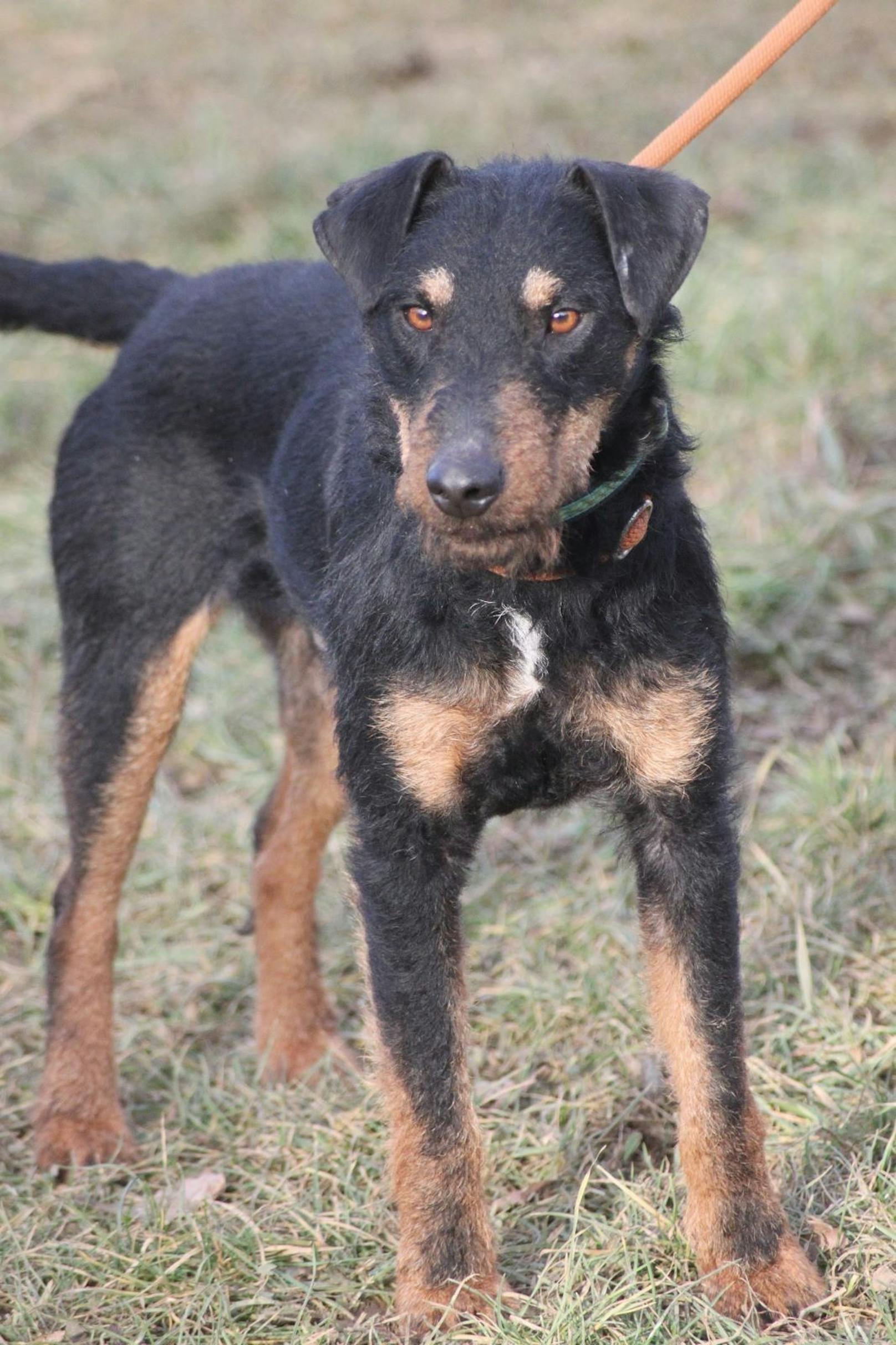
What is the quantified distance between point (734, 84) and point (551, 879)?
2766 mm

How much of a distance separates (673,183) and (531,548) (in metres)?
0.86

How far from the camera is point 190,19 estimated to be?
563 inches

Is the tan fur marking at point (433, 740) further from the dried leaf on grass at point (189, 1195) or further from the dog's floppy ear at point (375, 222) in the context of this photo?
the dried leaf on grass at point (189, 1195)

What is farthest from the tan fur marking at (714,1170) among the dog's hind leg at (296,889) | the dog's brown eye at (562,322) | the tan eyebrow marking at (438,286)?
the dog's hind leg at (296,889)

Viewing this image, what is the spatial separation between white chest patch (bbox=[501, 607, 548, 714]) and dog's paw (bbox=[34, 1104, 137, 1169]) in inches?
79.7

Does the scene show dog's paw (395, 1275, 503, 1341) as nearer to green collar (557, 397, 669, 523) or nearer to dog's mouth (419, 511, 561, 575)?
dog's mouth (419, 511, 561, 575)

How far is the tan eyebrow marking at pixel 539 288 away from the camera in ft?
10.3

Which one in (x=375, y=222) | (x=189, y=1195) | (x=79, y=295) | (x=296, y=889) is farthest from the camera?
(x=296, y=889)

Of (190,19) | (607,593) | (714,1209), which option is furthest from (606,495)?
(190,19)

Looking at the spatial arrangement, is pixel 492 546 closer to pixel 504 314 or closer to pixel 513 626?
pixel 513 626

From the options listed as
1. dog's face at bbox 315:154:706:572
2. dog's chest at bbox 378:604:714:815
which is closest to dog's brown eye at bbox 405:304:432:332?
dog's face at bbox 315:154:706:572

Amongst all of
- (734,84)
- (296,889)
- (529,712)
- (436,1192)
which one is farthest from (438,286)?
(296,889)

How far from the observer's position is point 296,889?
504 cm

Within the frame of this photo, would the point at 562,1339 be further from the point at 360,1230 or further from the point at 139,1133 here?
the point at 139,1133
